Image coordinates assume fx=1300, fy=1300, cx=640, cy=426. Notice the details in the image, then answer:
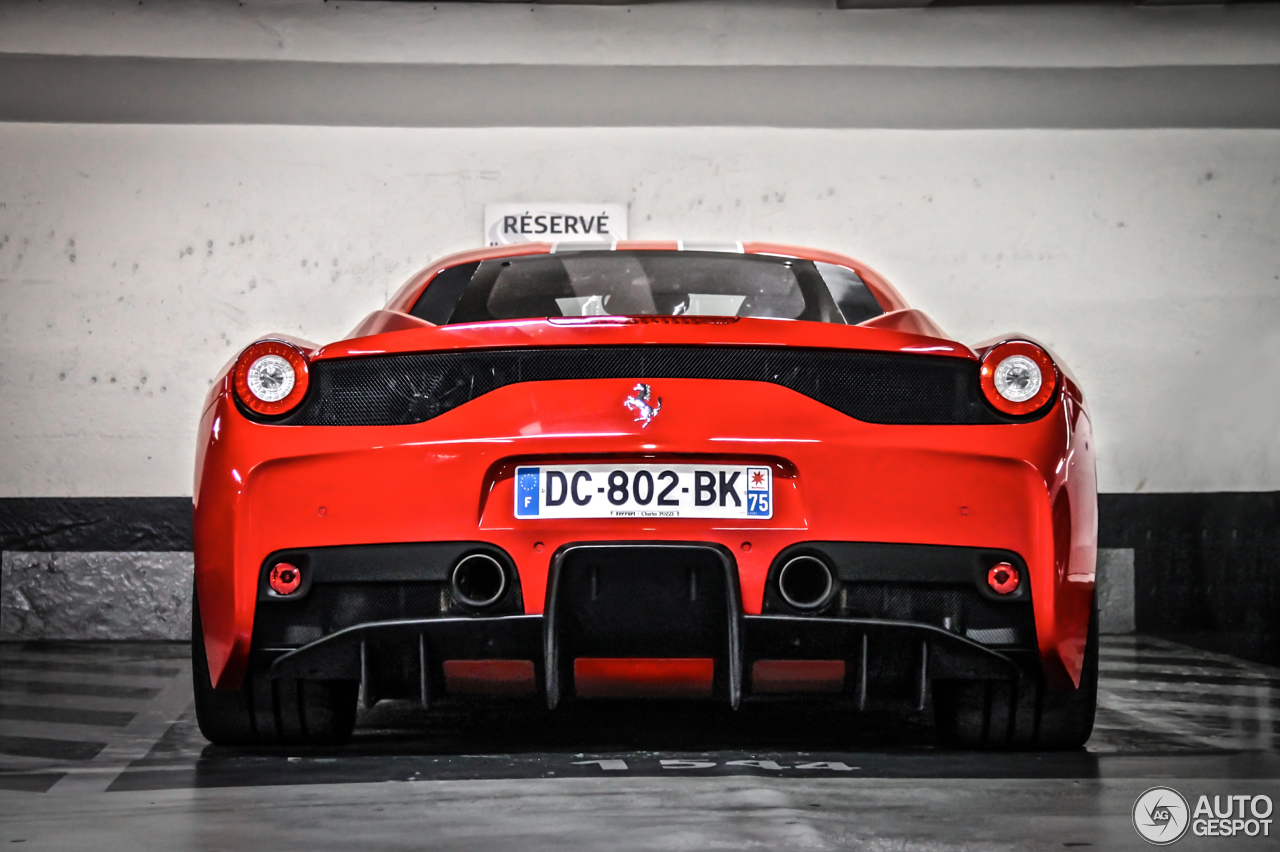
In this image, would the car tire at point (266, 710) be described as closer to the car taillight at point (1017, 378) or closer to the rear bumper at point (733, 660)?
the rear bumper at point (733, 660)

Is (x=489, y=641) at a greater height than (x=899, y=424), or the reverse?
(x=899, y=424)

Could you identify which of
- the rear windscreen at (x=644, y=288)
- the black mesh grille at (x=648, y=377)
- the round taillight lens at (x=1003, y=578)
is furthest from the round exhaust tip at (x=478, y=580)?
the rear windscreen at (x=644, y=288)

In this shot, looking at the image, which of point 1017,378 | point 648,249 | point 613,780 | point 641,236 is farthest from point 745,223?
point 613,780

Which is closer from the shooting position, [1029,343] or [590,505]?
[590,505]

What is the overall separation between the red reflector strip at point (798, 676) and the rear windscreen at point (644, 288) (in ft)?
3.63

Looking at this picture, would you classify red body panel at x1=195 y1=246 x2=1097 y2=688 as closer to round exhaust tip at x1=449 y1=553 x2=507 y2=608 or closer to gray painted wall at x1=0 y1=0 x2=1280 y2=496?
round exhaust tip at x1=449 y1=553 x2=507 y2=608

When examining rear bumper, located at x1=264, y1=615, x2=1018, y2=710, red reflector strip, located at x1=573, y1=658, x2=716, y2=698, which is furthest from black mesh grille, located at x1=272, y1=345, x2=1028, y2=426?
red reflector strip, located at x1=573, y1=658, x2=716, y2=698

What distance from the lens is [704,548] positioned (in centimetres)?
239

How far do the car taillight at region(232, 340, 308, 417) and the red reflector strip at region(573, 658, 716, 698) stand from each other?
2.48 feet

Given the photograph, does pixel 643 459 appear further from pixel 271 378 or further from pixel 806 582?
pixel 271 378

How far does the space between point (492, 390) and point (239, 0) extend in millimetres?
4425

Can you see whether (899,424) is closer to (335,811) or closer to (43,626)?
(335,811)

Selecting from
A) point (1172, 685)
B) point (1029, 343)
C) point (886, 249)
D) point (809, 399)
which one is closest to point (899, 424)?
point (809, 399)

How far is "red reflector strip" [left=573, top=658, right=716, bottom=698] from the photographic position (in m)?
2.48
